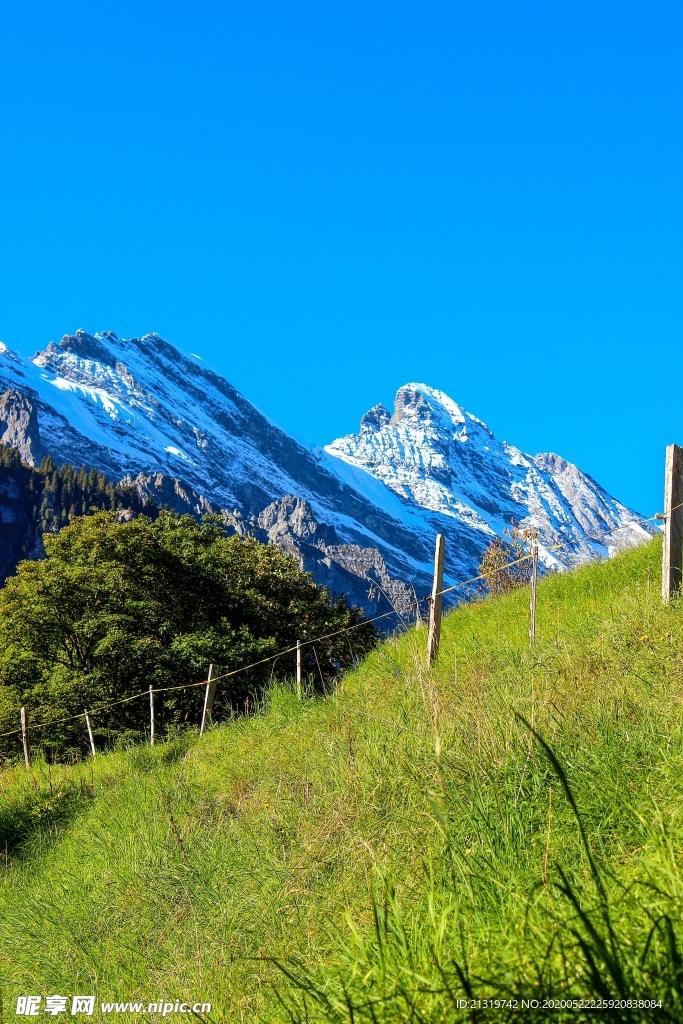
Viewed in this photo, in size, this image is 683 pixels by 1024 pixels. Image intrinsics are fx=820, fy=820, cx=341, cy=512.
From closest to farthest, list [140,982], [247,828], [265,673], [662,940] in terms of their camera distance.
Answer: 1. [662,940]
2. [140,982]
3. [247,828]
4. [265,673]

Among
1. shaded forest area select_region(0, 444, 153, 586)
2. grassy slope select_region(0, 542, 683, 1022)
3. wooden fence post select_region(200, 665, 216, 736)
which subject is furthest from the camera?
shaded forest area select_region(0, 444, 153, 586)

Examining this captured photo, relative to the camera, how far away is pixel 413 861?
3.96 metres

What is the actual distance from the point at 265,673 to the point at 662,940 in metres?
33.8

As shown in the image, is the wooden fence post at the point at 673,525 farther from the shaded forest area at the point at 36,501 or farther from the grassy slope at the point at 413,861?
the shaded forest area at the point at 36,501

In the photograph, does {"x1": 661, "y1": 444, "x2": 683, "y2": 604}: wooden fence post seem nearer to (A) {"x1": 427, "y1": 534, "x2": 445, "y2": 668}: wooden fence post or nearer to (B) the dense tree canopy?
(A) {"x1": 427, "y1": 534, "x2": 445, "y2": 668}: wooden fence post

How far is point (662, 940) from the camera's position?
226cm

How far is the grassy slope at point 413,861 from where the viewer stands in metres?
2.65

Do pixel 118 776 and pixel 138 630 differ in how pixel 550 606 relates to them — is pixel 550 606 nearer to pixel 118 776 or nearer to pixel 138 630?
pixel 118 776

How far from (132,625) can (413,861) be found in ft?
115

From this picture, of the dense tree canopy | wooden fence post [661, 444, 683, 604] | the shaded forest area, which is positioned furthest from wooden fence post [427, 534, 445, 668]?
the shaded forest area

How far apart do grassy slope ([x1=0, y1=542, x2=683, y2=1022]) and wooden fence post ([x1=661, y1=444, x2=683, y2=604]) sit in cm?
84

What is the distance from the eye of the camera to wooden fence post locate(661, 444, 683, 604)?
31.1 feet

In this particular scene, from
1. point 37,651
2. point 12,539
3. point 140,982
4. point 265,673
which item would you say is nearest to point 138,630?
point 37,651

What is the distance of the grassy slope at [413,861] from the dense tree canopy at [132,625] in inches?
967
